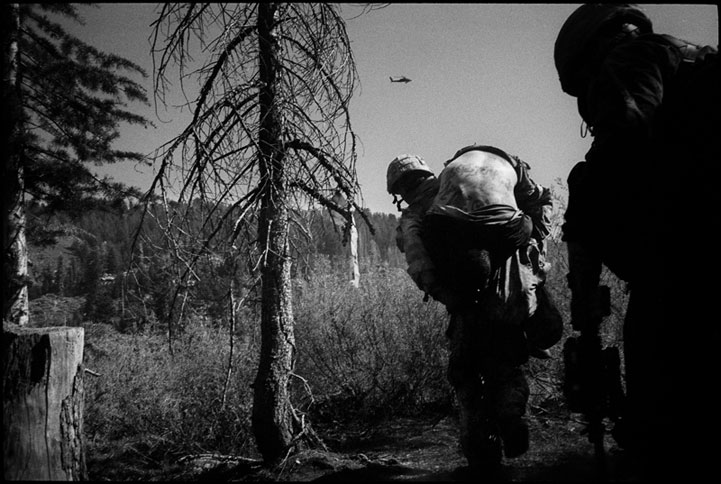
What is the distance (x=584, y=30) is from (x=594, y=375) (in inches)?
65.9

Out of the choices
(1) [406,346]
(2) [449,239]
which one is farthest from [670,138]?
(1) [406,346]

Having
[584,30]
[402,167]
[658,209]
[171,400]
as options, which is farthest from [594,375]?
[171,400]

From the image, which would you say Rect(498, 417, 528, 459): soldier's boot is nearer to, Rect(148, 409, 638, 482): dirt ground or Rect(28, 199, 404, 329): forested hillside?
Rect(148, 409, 638, 482): dirt ground

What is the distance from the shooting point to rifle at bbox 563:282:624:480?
2033 mm

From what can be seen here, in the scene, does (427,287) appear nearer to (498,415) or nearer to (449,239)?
(449,239)

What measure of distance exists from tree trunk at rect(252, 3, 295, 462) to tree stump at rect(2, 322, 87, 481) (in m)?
1.39

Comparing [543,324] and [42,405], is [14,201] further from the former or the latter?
[543,324]

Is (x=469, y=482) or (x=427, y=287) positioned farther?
(x=427, y=287)

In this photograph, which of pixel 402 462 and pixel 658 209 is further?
pixel 402 462

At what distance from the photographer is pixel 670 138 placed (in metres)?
1.56

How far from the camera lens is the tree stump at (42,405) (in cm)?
204

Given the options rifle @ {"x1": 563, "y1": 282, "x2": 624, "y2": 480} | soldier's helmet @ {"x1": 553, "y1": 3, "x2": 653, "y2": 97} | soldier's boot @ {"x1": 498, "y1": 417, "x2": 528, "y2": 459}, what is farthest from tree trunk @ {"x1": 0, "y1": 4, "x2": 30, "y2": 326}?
rifle @ {"x1": 563, "y1": 282, "x2": 624, "y2": 480}

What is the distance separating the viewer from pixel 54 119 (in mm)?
5137

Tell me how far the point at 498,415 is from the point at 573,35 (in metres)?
2.34
